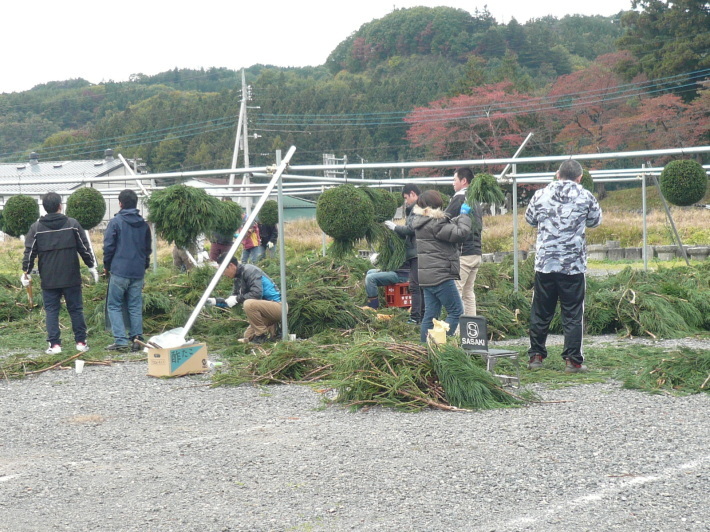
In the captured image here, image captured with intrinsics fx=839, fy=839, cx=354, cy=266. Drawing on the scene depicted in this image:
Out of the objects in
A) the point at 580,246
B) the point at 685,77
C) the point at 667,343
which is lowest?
the point at 667,343

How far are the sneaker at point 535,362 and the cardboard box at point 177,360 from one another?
117 inches

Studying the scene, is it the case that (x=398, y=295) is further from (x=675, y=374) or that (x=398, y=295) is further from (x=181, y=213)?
(x=675, y=374)

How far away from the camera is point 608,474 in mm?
4348

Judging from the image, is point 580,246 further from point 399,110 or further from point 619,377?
point 399,110

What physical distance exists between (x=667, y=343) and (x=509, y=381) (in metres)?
3.19

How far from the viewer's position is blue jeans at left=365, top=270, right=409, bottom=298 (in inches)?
423

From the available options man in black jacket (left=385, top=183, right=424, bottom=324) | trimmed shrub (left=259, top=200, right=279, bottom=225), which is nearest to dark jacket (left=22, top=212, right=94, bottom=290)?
man in black jacket (left=385, top=183, right=424, bottom=324)

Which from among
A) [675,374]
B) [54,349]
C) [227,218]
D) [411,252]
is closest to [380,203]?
[411,252]

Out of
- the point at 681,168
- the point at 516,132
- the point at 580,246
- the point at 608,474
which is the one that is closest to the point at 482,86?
the point at 516,132

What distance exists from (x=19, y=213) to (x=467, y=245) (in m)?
6.61

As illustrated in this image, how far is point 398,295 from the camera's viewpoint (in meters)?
10.9

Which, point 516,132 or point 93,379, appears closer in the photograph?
point 93,379

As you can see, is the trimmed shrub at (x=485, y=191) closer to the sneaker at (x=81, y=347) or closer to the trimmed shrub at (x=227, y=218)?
the trimmed shrub at (x=227, y=218)

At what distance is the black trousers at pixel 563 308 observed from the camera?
7180 millimetres
